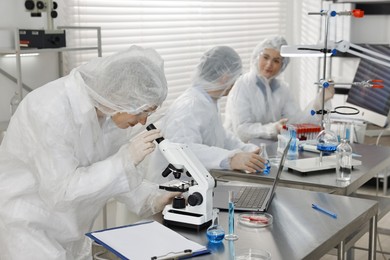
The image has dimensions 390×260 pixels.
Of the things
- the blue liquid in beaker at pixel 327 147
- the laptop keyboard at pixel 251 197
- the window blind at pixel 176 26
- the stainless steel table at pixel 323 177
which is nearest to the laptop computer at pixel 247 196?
the laptop keyboard at pixel 251 197

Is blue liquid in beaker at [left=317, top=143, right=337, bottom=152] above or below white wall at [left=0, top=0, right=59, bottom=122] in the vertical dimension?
below

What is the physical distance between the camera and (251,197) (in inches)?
88.4

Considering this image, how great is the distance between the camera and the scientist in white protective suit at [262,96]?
4023 millimetres

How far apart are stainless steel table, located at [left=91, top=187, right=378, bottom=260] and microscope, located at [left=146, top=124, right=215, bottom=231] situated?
3cm

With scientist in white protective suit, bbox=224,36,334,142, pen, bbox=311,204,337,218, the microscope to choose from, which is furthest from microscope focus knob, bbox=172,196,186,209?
scientist in white protective suit, bbox=224,36,334,142

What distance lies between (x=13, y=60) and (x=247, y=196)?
179 cm

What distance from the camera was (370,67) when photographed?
15.2 feet

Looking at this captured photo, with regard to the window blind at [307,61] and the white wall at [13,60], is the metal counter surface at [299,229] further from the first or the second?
the window blind at [307,61]

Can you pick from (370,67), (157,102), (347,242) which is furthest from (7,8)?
(370,67)

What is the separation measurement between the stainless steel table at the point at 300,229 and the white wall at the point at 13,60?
5.64 feet

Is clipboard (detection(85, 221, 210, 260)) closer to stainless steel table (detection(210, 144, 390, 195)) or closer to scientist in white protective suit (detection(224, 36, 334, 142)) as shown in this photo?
stainless steel table (detection(210, 144, 390, 195))

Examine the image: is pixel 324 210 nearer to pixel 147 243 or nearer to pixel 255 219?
pixel 255 219

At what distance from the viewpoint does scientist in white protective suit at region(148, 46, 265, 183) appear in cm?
289

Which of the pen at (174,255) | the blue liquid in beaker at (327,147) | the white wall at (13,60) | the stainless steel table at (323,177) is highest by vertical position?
the white wall at (13,60)
